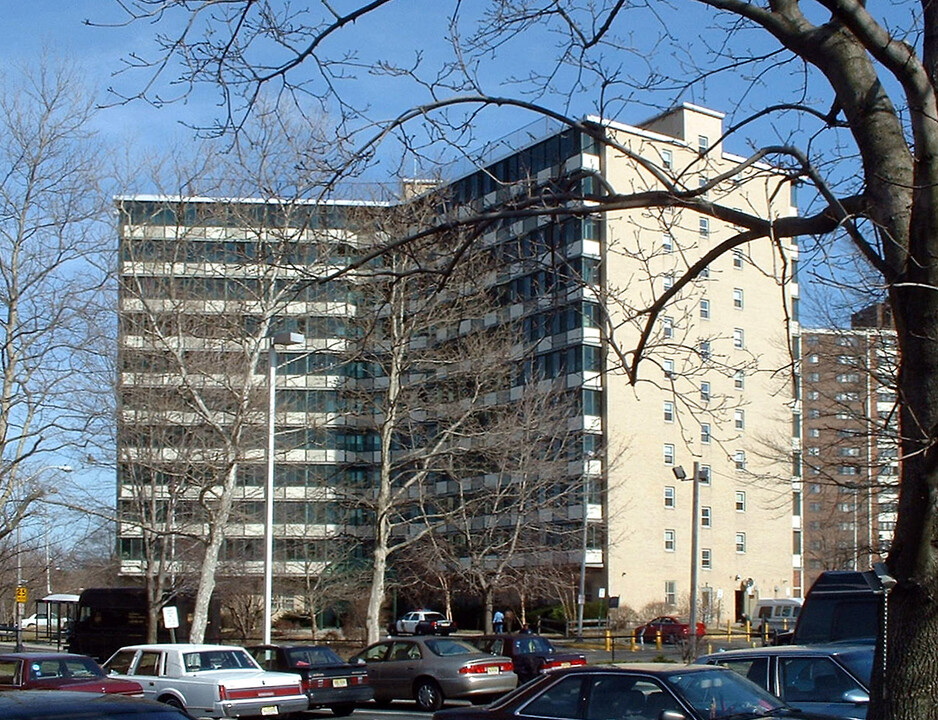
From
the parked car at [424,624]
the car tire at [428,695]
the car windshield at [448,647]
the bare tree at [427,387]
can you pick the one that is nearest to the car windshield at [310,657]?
the car tire at [428,695]

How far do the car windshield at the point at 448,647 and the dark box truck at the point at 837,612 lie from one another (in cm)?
929

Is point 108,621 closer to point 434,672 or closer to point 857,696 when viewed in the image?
point 434,672

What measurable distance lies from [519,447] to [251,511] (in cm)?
1197

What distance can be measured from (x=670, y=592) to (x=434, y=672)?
145 feet

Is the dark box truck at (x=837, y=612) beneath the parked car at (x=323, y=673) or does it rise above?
above

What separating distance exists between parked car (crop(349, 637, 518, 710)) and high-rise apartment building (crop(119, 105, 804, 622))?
6.94 m

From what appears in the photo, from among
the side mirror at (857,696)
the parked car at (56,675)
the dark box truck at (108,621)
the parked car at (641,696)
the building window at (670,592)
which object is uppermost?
the parked car at (641,696)

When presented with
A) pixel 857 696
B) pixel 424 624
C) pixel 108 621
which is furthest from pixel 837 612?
pixel 424 624

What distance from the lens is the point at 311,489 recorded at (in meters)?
46.5

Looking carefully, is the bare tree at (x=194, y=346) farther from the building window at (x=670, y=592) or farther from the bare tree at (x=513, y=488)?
the building window at (x=670, y=592)

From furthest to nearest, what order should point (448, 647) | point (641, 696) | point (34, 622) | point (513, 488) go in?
point (34, 622)
point (513, 488)
point (448, 647)
point (641, 696)

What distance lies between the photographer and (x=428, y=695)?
25.9 m

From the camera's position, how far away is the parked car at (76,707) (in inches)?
248

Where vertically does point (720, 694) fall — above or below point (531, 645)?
above
